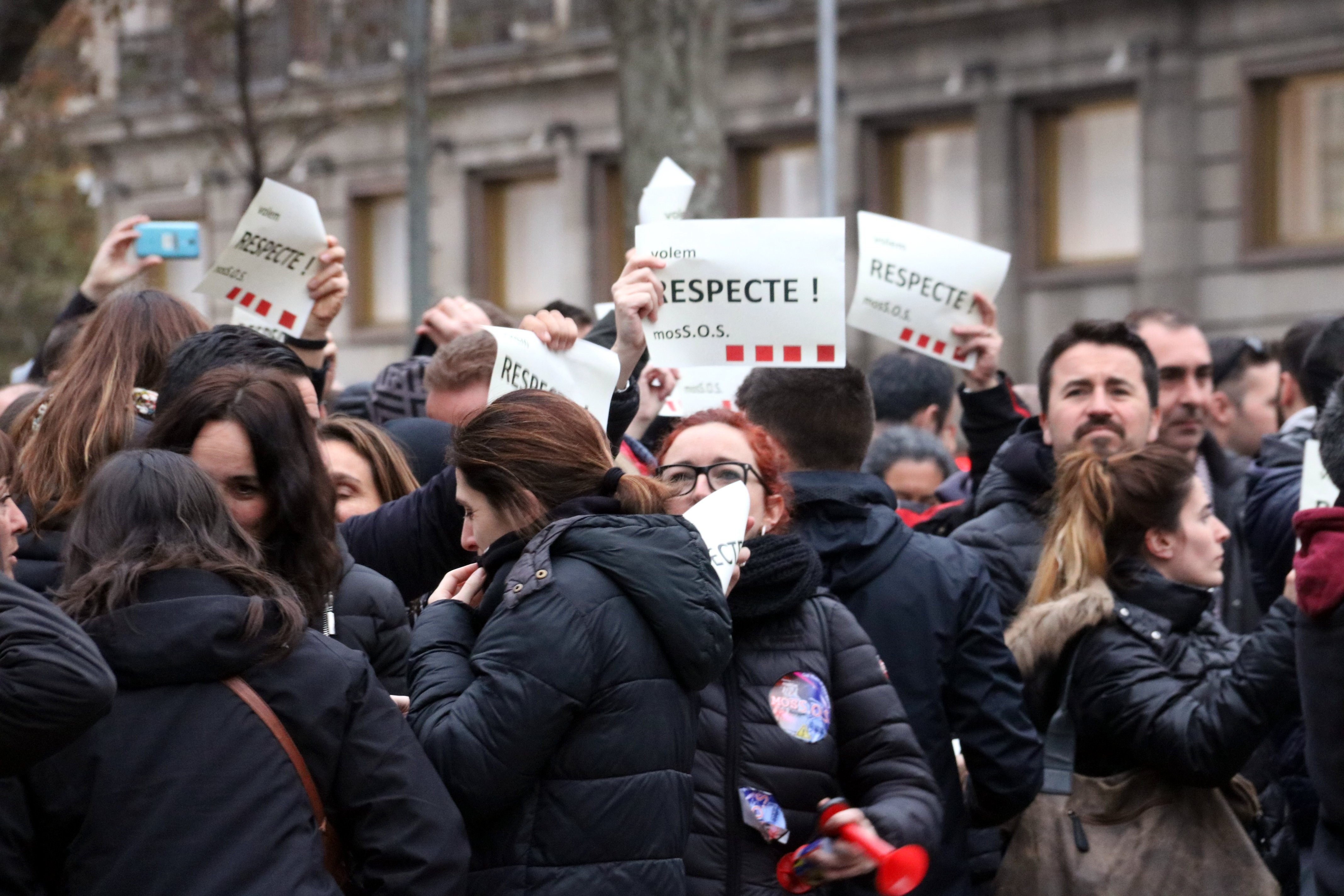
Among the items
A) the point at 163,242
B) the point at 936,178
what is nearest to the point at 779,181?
the point at 936,178

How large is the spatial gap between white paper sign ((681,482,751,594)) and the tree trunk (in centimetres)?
829

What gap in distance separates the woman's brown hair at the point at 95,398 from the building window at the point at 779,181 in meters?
15.5

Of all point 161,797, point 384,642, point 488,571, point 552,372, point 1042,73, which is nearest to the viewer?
point 161,797

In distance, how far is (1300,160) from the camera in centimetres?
1669

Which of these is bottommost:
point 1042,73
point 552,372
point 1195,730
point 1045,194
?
point 1195,730

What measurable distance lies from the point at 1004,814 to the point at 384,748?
5.62 ft

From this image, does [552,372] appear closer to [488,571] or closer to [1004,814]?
[488,571]

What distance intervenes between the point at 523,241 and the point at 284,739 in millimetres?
19776

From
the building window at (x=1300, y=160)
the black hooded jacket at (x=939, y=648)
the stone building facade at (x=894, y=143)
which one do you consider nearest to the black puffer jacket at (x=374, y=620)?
the black hooded jacket at (x=939, y=648)

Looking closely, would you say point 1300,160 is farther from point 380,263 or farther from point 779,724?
point 779,724

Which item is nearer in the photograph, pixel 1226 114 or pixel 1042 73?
pixel 1226 114

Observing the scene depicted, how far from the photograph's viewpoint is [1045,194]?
1819 cm

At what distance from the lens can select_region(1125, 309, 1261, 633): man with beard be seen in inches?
236

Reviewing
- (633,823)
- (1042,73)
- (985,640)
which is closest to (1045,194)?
(1042,73)
